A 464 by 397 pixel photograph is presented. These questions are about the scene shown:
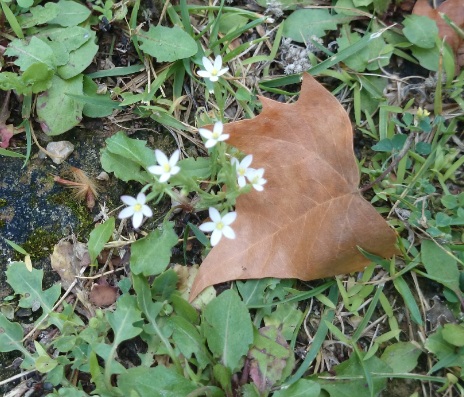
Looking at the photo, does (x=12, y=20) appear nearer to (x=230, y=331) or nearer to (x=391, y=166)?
(x=230, y=331)

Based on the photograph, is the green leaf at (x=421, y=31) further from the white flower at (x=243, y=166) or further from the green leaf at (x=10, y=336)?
the green leaf at (x=10, y=336)

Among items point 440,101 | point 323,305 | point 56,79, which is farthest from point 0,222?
point 440,101

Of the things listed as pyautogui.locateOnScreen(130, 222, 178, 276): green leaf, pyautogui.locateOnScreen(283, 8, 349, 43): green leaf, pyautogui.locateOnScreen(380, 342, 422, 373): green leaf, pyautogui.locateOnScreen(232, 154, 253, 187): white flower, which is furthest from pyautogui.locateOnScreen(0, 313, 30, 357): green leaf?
pyautogui.locateOnScreen(283, 8, 349, 43): green leaf

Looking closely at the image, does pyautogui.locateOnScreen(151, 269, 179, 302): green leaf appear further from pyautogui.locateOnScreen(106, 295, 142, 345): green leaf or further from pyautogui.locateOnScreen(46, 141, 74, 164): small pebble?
pyautogui.locateOnScreen(46, 141, 74, 164): small pebble

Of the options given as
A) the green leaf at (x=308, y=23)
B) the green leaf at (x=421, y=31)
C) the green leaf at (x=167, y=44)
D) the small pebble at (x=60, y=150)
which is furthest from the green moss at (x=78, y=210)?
the green leaf at (x=421, y=31)

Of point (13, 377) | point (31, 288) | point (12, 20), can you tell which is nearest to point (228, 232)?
point (31, 288)

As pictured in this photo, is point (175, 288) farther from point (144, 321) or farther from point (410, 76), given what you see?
point (410, 76)

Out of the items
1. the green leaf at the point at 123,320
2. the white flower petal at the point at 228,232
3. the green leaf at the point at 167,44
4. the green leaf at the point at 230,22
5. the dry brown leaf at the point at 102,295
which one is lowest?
the dry brown leaf at the point at 102,295
